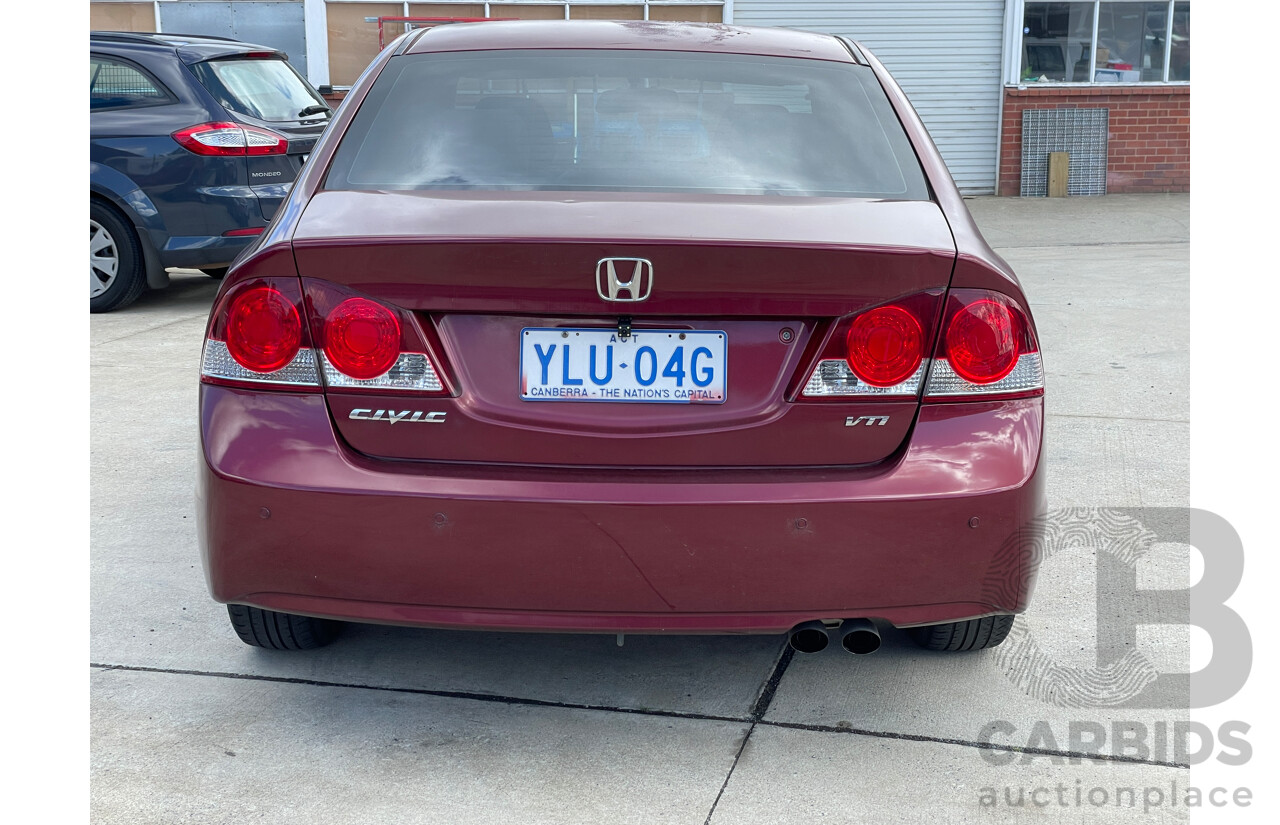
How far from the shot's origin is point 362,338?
249 centimetres

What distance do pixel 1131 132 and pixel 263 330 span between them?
14.7m

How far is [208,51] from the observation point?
8.25m

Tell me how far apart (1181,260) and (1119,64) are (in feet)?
19.1

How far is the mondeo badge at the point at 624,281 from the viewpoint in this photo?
2.42 m

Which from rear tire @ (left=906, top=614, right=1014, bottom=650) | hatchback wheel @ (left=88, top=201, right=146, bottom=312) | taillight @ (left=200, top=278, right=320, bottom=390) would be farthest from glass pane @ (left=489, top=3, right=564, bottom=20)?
taillight @ (left=200, top=278, right=320, bottom=390)

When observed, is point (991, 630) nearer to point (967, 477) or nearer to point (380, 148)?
point (967, 477)

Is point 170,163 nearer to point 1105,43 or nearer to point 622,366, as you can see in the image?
point 622,366

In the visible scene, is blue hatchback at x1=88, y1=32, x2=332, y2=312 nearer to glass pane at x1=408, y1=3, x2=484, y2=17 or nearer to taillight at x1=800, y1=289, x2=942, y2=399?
taillight at x1=800, y1=289, x2=942, y2=399

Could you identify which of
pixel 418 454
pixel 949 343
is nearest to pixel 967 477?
pixel 949 343

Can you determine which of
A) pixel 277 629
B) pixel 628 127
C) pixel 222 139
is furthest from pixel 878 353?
pixel 222 139

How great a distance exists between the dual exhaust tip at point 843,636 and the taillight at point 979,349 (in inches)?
18.9

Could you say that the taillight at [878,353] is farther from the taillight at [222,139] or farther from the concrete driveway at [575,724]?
the taillight at [222,139]

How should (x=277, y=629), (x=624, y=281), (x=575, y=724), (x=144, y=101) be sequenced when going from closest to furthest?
1. (x=624, y=281)
2. (x=575, y=724)
3. (x=277, y=629)
4. (x=144, y=101)

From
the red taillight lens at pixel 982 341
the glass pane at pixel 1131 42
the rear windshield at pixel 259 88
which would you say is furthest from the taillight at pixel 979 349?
the glass pane at pixel 1131 42
